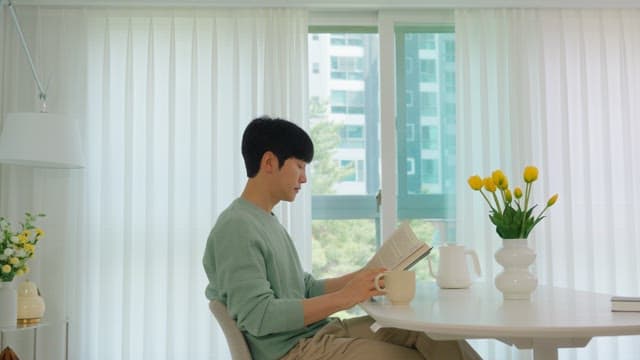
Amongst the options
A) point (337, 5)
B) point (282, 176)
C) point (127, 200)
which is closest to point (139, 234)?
point (127, 200)

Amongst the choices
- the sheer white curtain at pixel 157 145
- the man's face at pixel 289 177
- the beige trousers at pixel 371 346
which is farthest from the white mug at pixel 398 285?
the sheer white curtain at pixel 157 145

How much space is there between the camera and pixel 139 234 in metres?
3.60

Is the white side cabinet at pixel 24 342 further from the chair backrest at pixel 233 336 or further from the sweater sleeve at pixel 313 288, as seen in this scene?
the chair backrest at pixel 233 336

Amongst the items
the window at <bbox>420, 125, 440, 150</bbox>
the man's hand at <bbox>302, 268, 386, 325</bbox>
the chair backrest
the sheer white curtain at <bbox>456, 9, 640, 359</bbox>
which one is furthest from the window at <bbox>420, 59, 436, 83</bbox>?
the chair backrest

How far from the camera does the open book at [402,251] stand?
177 cm

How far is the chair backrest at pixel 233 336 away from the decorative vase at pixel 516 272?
685mm

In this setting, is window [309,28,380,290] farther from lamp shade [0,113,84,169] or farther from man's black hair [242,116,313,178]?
man's black hair [242,116,313,178]

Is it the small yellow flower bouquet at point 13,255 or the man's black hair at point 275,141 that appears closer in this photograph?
the man's black hair at point 275,141

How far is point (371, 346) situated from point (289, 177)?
54cm

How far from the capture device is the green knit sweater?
66.9 inches

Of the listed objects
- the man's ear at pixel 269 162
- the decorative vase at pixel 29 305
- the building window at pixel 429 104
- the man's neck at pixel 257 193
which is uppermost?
the building window at pixel 429 104

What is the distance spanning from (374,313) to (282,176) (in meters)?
0.57

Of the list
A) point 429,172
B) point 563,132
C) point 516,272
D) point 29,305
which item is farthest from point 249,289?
point 563,132

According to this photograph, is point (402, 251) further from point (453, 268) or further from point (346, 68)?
point (346, 68)
